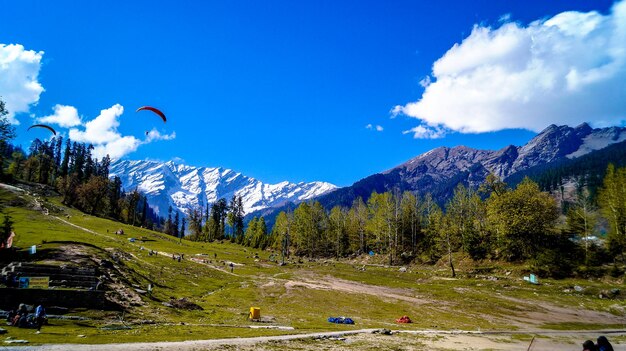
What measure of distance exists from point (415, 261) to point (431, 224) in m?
16.7

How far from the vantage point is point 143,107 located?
52375 mm

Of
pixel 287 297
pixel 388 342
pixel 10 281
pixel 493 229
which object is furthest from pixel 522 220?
pixel 10 281

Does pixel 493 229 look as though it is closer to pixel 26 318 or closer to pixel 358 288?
pixel 358 288

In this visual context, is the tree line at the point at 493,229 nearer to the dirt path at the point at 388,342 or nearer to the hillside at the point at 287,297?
the hillside at the point at 287,297

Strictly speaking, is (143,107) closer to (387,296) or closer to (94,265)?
(94,265)

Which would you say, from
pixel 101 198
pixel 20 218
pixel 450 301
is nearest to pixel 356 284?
pixel 450 301

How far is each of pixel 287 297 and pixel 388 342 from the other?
125ft

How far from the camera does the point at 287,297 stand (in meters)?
72.4

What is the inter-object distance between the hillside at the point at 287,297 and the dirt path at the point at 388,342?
295 centimetres

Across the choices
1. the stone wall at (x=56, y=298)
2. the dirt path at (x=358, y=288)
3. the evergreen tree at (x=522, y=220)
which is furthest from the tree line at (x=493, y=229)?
the stone wall at (x=56, y=298)

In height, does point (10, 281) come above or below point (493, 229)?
below

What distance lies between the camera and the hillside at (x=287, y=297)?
39.4 meters

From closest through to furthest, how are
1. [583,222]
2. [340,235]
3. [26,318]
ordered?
[26,318] < [583,222] < [340,235]

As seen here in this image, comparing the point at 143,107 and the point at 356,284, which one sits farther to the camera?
the point at 356,284
